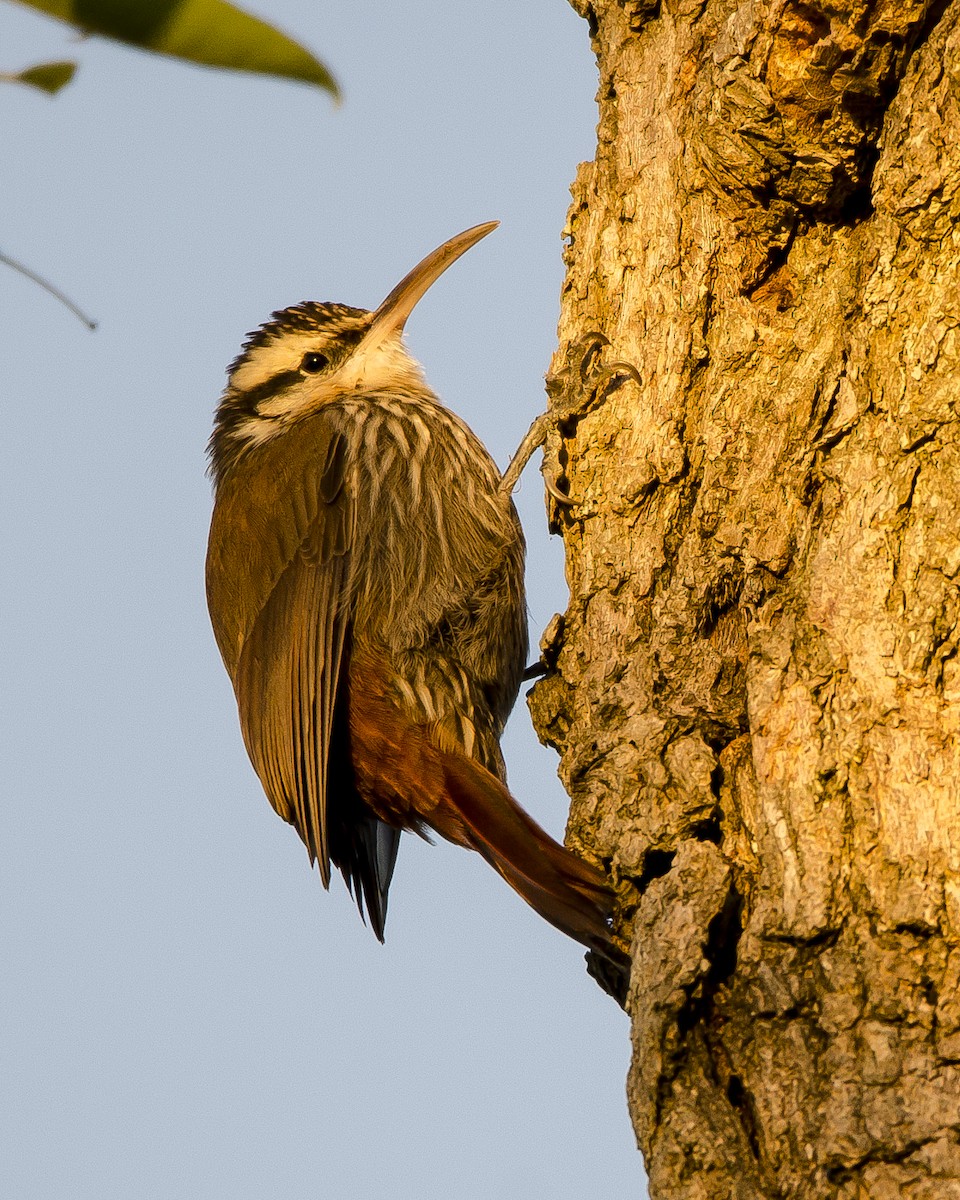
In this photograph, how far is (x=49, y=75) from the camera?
1.32 meters

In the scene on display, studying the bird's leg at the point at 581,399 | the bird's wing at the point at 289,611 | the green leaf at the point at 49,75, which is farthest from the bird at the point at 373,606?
the green leaf at the point at 49,75

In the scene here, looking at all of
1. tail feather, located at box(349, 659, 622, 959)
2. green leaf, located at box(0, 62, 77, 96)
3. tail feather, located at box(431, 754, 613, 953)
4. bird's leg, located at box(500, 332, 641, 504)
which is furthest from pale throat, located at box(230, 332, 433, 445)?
green leaf, located at box(0, 62, 77, 96)

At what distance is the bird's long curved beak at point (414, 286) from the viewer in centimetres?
426

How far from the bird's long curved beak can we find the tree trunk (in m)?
1.01

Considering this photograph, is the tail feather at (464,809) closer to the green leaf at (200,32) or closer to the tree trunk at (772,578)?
the tree trunk at (772,578)

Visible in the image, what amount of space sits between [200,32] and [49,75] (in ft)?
0.75

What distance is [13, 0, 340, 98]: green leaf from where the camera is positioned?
44.3 inches

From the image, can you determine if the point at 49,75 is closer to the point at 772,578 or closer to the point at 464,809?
the point at 772,578

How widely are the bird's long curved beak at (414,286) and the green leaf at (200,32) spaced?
10.1 ft

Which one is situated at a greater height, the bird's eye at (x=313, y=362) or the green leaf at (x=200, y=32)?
the bird's eye at (x=313, y=362)

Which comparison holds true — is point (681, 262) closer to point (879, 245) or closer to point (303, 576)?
point (879, 245)

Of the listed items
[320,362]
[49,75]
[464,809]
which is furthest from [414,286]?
[49,75]

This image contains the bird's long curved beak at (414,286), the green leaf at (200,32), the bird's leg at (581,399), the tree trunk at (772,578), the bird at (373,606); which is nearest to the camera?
the green leaf at (200,32)

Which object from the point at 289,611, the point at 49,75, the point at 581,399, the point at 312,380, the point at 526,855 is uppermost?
the point at 312,380
